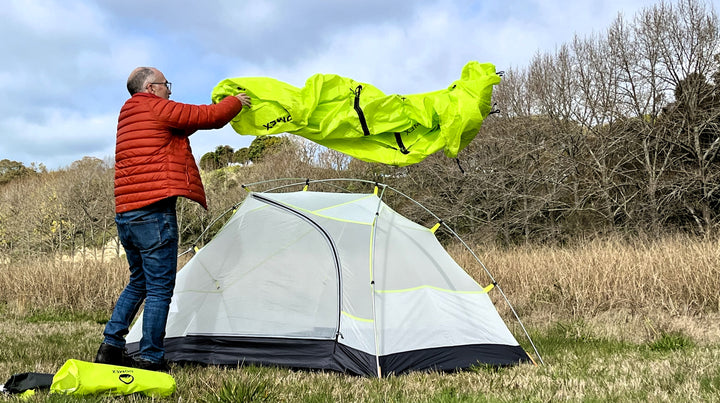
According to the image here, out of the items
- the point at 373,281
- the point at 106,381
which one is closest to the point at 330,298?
the point at 373,281

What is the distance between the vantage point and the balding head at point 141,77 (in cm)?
368

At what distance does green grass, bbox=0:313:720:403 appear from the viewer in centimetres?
304

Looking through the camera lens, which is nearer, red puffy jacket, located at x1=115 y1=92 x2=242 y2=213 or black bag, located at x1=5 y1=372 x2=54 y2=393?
black bag, located at x1=5 y1=372 x2=54 y2=393

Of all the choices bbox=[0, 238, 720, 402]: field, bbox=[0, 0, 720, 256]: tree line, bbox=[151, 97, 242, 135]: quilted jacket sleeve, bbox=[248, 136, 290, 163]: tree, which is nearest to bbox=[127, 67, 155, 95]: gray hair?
bbox=[151, 97, 242, 135]: quilted jacket sleeve

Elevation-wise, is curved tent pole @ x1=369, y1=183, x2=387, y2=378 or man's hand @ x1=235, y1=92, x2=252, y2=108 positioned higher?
man's hand @ x1=235, y1=92, x2=252, y2=108

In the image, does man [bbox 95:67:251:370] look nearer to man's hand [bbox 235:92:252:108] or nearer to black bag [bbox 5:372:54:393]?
man's hand [bbox 235:92:252:108]

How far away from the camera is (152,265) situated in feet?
11.4

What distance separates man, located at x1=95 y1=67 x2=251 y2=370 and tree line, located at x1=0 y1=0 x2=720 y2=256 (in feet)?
37.4

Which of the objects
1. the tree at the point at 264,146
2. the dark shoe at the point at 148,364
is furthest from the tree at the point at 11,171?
the dark shoe at the point at 148,364

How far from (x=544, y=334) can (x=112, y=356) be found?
408cm

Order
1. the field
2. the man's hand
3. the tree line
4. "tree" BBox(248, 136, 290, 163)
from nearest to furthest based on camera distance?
the field < the man's hand < the tree line < "tree" BBox(248, 136, 290, 163)

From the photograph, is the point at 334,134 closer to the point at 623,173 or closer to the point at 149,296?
the point at 149,296

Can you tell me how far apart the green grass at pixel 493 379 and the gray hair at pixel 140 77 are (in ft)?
6.13

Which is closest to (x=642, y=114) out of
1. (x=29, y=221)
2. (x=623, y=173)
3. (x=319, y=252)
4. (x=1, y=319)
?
(x=623, y=173)
